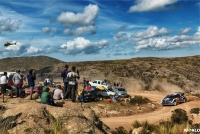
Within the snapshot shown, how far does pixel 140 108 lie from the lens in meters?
25.3

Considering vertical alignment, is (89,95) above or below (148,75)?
below

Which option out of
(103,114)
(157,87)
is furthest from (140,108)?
(157,87)

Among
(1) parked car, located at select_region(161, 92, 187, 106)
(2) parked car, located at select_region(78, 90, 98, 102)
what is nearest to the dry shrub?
(1) parked car, located at select_region(161, 92, 187, 106)

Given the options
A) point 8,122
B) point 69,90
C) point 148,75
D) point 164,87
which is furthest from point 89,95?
point 148,75

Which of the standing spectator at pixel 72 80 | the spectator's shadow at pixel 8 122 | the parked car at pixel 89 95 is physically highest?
the standing spectator at pixel 72 80

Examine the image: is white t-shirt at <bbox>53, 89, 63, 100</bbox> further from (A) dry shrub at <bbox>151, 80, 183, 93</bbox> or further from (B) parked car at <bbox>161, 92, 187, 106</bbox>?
(A) dry shrub at <bbox>151, 80, 183, 93</bbox>

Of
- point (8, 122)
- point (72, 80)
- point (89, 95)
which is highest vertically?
point (72, 80)

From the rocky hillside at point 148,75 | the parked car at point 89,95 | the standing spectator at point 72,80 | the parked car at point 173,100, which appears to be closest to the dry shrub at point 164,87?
the rocky hillside at point 148,75

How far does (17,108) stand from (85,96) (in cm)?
1637

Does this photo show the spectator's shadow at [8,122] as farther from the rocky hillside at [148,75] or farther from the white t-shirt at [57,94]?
the rocky hillside at [148,75]

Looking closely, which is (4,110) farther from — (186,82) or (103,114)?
(186,82)

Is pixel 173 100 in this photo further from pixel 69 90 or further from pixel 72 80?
pixel 72 80

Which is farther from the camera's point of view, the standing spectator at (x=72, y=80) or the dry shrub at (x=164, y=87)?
the dry shrub at (x=164, y=87)

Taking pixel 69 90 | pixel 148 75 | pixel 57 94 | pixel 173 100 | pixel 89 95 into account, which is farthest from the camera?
pixel 148 75
